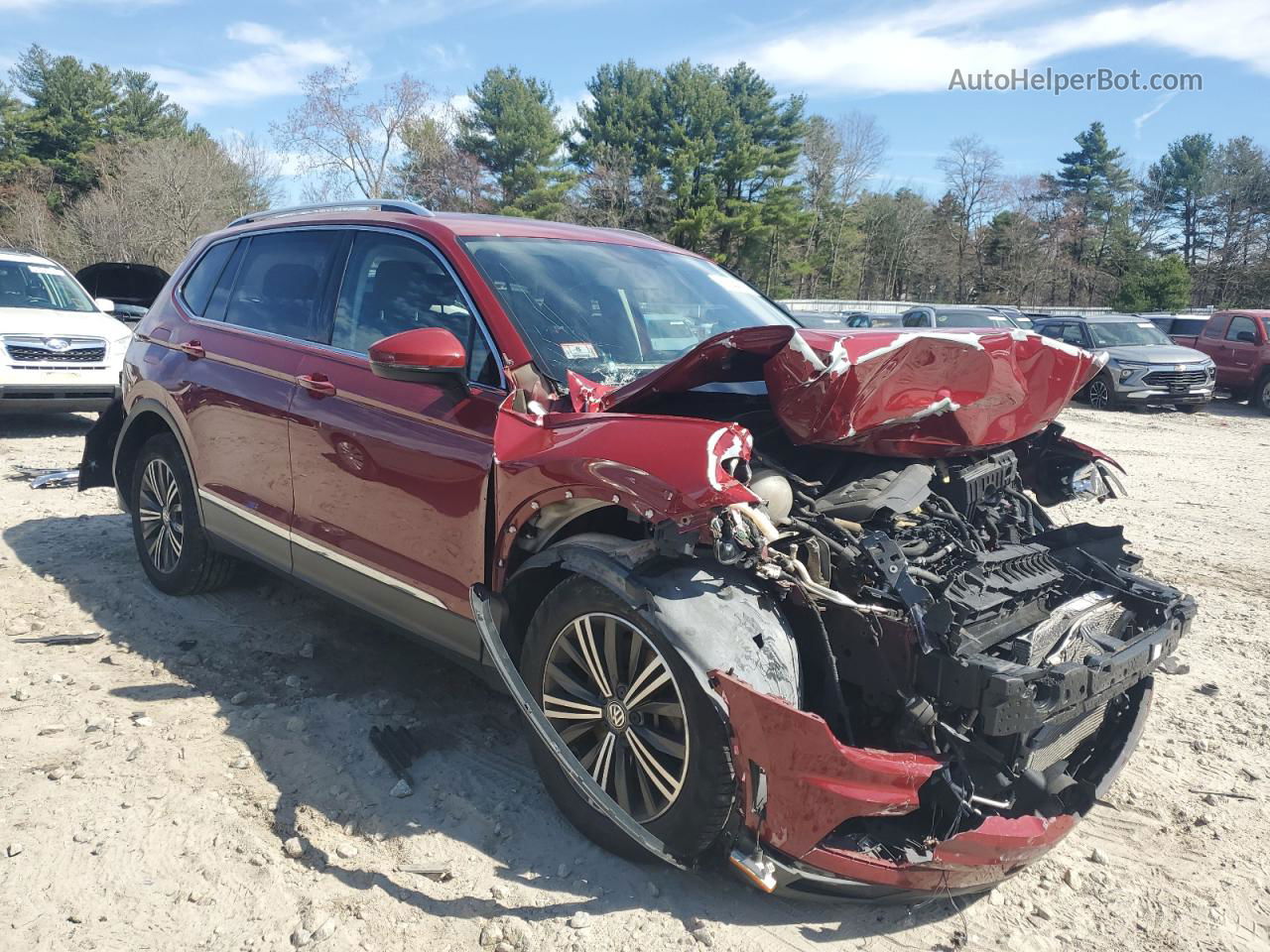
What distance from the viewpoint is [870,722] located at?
8.23 ft

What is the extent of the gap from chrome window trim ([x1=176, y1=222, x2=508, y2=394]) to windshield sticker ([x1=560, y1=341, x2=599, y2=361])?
0.77ft

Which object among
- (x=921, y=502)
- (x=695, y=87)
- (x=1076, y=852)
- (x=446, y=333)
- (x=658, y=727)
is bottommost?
(x=1076, y=852)

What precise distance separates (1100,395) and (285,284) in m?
16.1

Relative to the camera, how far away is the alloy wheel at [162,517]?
4746mm

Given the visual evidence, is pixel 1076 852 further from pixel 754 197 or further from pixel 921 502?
pixel 754 197

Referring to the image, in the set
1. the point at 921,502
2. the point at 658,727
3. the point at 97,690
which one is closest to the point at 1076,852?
the point at 921,502

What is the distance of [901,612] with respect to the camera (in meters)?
2.37

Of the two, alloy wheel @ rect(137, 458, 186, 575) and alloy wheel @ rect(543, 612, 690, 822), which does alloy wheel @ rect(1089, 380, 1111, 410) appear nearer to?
alloy wheel @ rect(137, 458, 186, 575)

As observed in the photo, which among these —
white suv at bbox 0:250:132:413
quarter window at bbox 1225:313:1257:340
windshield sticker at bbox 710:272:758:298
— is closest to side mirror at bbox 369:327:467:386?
windshield sticker at bbox 710:272:758:298

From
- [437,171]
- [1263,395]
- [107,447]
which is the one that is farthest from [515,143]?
[107,447]

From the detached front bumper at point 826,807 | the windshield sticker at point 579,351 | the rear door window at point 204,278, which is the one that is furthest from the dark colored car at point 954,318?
the detached front bumper at point 826,807

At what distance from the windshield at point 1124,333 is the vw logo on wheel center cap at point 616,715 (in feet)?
56.5

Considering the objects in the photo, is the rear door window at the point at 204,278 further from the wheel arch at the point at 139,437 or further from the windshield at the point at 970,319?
→ the windshield at the point at 970,319

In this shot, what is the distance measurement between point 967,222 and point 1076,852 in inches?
2338
